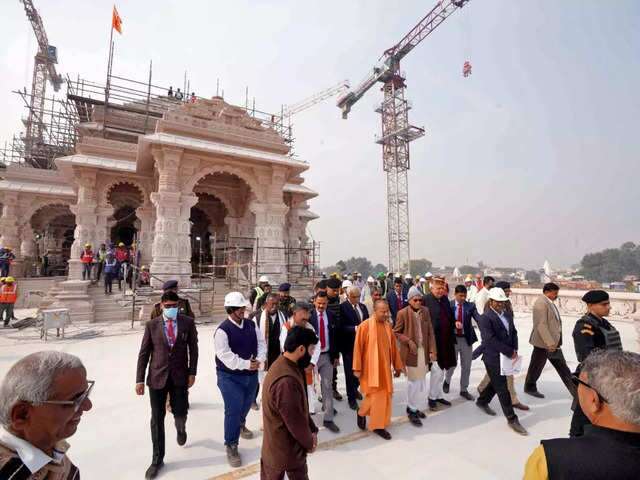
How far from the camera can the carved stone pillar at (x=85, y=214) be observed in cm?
1199

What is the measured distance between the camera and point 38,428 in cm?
99

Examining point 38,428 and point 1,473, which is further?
point 38,428

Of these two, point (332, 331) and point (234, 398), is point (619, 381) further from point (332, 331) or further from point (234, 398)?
point (332, 331)

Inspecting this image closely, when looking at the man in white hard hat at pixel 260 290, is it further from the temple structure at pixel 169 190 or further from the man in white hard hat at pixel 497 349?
the temple structure at pixel 169 190

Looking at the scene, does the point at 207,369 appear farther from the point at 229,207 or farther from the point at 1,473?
the point at 229,207

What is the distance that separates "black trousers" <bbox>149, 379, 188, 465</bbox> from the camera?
104 inches

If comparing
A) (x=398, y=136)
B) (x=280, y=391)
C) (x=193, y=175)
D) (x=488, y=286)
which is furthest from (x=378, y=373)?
(x=398, y=136)

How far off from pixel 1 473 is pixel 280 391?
1.24 meters

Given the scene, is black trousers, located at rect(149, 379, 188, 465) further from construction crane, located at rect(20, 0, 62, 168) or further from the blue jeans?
construction crane, located at rect(20, 0, 62, 168)

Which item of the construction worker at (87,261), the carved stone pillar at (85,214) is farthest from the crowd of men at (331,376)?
the carved stone pillar at (85,214)

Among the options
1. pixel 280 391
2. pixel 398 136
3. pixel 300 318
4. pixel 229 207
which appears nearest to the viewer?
pixel 280 391

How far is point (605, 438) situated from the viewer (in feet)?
3.33

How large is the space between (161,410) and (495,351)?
141 inches

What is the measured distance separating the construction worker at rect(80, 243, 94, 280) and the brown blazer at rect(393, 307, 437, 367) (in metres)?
11.5
